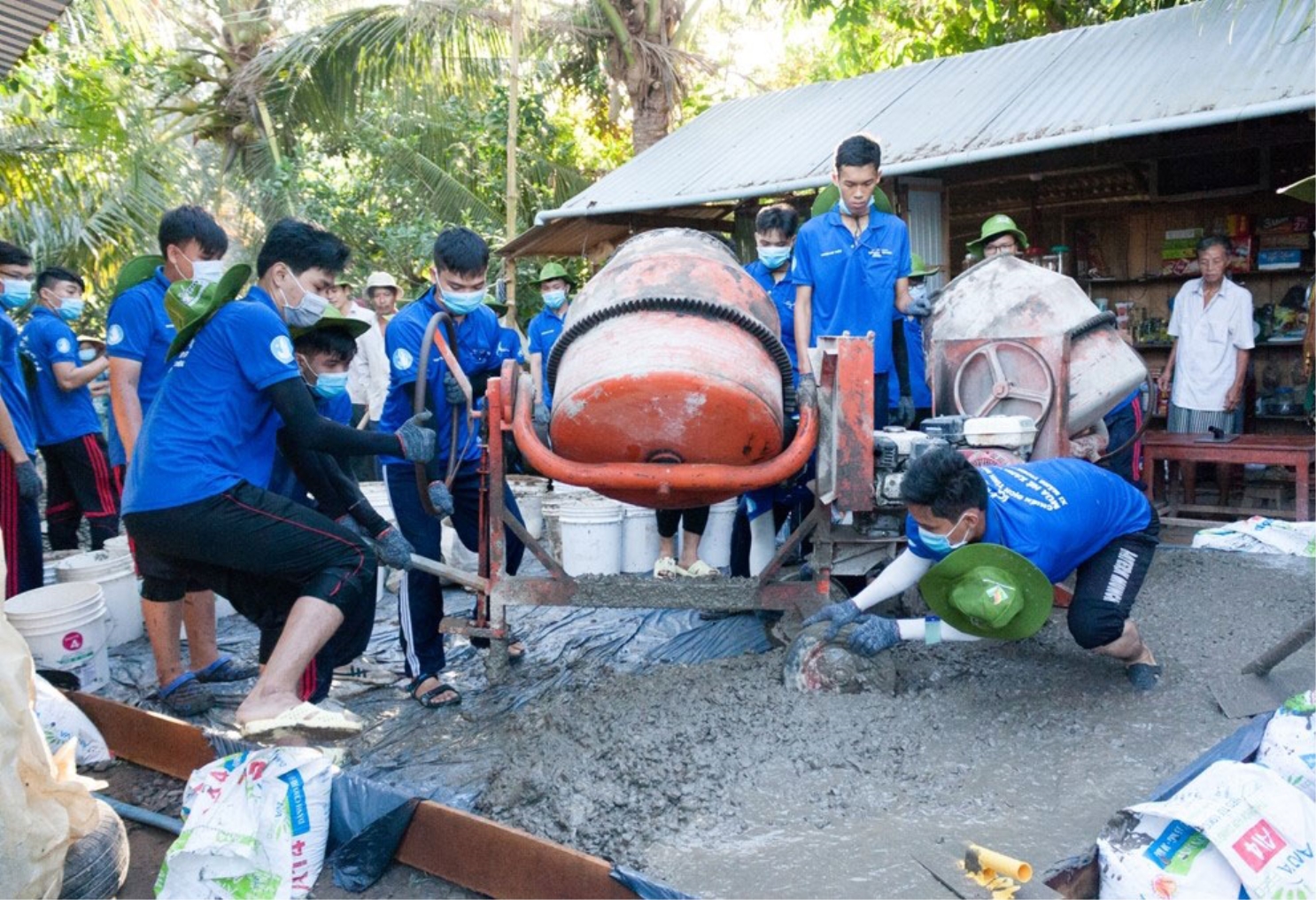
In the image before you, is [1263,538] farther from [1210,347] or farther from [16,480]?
[16,480]

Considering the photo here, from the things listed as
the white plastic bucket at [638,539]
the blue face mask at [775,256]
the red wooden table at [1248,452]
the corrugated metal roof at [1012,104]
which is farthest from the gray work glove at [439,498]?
the red wooden table at [1248,452]

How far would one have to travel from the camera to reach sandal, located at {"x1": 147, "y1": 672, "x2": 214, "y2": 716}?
3.63 meters

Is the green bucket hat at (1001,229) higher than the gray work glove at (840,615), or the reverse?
the green bucket hat at (1001,229)

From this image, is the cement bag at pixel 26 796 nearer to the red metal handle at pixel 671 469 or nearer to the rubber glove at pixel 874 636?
the red metal handle at pixel 671 469

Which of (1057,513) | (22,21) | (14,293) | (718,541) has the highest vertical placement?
(22,21)

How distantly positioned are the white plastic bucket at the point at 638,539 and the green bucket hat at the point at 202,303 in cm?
249

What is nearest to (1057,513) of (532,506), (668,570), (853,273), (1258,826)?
(1258,826)

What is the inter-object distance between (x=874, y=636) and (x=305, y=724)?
1692 millimetres

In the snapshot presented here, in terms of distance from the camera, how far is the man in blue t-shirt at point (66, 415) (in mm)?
5266

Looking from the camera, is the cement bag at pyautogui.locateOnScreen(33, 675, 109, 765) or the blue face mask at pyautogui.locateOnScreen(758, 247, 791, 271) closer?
the cement bag at pyautogui.locateOnScreen(33, 675, 109, 765)

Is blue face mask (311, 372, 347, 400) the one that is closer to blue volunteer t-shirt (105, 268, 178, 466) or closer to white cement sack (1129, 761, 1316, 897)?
blue volunteer t-shirt (105, 268, 178, 466)

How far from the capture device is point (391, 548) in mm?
3324

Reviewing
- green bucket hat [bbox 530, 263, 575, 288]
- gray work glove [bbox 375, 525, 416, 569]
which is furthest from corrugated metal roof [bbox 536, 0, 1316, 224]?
gray work glove [bbox 375, 525, 416, 569]

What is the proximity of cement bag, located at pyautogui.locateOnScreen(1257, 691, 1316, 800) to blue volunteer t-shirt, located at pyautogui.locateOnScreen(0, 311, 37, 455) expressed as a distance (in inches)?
188
